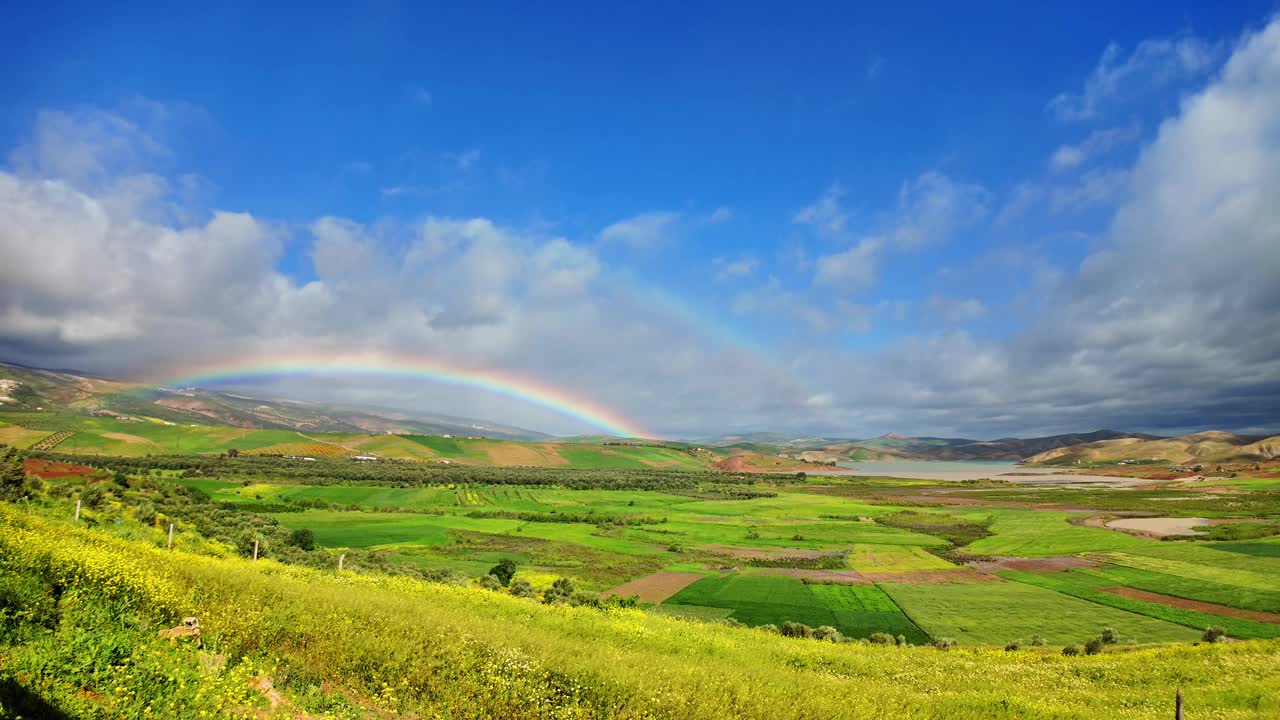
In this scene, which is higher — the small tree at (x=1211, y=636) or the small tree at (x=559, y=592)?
the small tree at (x=1211, y=636)

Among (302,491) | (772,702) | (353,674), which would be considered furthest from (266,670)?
(302,491)

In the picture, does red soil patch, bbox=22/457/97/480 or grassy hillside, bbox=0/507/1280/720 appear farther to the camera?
red soil patch, bbox=22/457/97/480

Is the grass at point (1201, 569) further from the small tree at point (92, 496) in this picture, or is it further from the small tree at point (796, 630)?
the small tree at point (92, 496)

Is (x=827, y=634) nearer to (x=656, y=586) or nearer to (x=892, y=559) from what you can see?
(x=656, y=586)

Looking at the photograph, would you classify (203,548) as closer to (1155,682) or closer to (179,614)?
(179,614)

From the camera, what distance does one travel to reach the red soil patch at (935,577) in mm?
56469

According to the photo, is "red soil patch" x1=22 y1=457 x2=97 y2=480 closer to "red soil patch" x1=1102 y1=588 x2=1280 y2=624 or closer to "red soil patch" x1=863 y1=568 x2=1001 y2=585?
"red soil patch" x1=863 y1=568 x2=1001 y2=585

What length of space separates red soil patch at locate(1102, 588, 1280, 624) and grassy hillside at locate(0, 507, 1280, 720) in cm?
3502

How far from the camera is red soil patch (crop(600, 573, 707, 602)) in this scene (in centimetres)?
4906

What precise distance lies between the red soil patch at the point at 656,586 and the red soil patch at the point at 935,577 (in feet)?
63.6

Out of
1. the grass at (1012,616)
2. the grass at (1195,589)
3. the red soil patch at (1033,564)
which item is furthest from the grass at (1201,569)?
the grass at (1012,616)

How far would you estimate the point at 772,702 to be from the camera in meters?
11.8

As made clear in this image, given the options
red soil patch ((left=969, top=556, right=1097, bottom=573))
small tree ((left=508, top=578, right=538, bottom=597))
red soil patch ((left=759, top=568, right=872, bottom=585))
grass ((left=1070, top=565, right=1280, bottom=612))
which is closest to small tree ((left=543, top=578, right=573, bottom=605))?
small tree ((left=508, top=578, right=538, bottom=597))

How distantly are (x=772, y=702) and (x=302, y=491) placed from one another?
12248 centimetres
